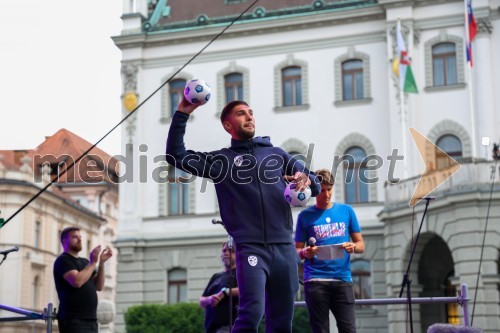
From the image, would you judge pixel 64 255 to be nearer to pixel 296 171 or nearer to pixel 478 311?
pixel 296 171

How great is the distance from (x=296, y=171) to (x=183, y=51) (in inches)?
1175

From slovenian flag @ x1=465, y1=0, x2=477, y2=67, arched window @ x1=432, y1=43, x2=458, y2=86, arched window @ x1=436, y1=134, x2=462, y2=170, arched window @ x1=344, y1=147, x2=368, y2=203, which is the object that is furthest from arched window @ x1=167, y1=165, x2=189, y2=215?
slovenian flag @ x1=465, y1=0, x2=477, y2=67

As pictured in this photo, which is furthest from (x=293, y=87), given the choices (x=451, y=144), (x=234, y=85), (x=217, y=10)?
(x=451, y=144)

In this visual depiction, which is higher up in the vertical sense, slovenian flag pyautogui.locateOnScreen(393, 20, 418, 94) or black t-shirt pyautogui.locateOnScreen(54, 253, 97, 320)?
slovenian flag pyautogui.locateOnScreen(393, 20, 418, 94)

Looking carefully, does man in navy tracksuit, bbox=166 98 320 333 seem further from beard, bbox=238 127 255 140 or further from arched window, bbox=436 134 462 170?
arched window, bbox=436 134 462 170

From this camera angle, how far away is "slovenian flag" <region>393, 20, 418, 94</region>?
3073cm

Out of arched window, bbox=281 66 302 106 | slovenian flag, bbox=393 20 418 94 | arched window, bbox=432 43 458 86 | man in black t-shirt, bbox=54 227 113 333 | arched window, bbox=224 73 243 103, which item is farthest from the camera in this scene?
arched window, bbox=224 73 243 103

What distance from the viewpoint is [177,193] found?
35438 mm

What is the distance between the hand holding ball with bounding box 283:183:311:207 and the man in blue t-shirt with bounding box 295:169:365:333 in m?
1.71

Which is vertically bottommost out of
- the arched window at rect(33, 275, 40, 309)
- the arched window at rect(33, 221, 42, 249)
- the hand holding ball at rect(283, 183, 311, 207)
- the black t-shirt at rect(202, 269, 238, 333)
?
the arched window at rect(33, 275, 40, 309)

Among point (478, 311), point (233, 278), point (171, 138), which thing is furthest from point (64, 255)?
point (478, 311)

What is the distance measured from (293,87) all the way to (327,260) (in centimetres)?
2672

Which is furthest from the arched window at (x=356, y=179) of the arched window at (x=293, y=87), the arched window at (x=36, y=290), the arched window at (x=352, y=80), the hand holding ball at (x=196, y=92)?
the arched window at (x=36, y=290)

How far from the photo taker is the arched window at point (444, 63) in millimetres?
32438
